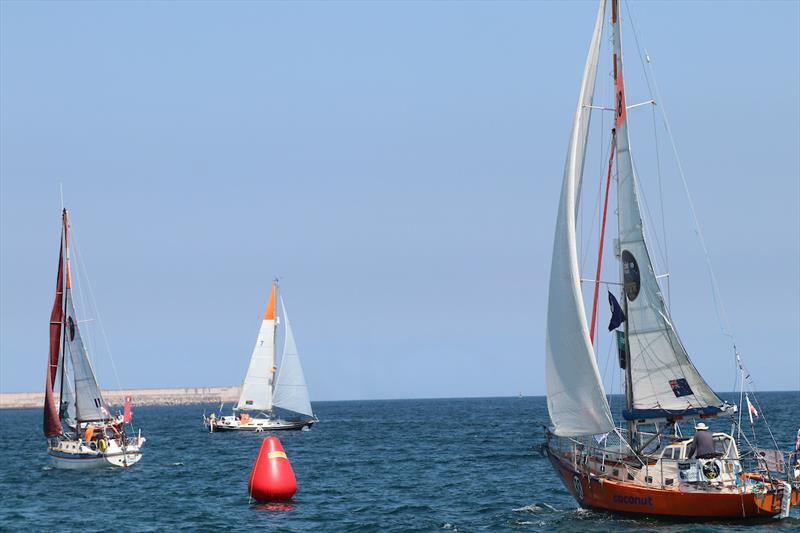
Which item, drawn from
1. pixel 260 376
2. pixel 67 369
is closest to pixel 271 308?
pixel 260 376

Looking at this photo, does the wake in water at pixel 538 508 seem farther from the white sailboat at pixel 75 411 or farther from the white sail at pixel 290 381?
the white sail at pixel 290 381

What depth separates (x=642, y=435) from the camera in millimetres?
35250

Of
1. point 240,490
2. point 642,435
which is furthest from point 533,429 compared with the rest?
point 642,435

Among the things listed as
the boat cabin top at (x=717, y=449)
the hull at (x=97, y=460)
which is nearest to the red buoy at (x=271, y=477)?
the boat cabin top at (x=717, y=449)

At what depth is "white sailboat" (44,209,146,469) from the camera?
185 ft

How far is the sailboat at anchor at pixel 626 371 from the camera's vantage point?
1207 inches

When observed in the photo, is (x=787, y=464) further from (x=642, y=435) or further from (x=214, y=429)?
(x=214, y=429)

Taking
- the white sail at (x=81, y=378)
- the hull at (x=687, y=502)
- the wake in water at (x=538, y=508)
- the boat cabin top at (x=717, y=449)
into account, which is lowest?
the wake in water at (x=538, y=508)

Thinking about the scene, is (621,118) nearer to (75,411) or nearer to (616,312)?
(616,312)

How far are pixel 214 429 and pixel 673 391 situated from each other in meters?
65.5

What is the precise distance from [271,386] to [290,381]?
1992 mm

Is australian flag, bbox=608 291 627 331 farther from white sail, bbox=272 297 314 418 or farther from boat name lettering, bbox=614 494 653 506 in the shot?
white sail, bbox=272 297 314 418

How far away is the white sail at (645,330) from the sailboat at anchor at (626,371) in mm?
28

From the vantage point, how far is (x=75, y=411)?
59.0 metres
